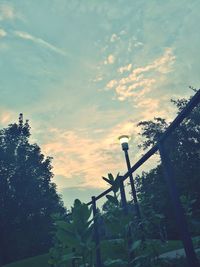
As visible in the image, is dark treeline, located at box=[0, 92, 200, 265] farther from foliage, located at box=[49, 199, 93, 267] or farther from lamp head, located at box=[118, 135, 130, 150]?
foliage, located at box=[49, 199, 93, 267]

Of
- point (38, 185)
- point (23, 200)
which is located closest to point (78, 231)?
point (23, 200)

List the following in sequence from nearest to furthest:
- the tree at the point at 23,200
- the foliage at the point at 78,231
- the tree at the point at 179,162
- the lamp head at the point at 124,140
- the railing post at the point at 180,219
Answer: the railing post at the point at 180,219
the foliage at the point at 78,231
the lamp head at the point at 124,140
the tree at the point at 179,162
the tree at the point at 23,200

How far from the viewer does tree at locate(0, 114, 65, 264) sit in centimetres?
2850

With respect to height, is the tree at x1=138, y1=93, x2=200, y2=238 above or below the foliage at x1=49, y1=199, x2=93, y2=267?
above

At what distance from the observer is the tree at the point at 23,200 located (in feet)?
93.5

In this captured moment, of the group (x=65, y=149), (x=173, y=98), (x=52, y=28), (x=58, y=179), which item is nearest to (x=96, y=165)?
(x=65, y=149)

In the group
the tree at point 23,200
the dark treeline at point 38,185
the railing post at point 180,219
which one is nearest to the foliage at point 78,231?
the railing post at point 180,219

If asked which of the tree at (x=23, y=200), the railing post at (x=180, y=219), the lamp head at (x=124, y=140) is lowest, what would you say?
the railing post at (x=180, y=219)

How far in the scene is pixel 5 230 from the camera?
2820 cm

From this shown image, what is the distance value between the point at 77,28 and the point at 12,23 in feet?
12.4

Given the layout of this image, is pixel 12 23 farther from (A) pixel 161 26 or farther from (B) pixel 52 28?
(A) pixel 161 26

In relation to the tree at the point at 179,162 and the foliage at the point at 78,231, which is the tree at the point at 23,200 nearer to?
the tree at the point at 179,162

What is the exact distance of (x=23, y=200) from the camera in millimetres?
29906

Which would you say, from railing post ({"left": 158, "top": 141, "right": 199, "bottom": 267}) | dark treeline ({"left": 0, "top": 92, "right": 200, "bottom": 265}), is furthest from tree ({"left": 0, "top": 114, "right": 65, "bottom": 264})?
railing post ({"left": 158, "top": 141, "right": 199, "bottom": 267})
